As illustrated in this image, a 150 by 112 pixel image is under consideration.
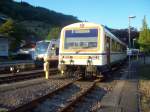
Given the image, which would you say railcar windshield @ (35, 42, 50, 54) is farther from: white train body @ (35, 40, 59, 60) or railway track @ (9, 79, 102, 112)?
railway track @ (9, 79, 102, 112)

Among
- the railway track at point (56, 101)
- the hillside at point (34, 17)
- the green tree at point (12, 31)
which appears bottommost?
the railway track at point (56, 101)

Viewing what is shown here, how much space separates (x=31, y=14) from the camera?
15962cm

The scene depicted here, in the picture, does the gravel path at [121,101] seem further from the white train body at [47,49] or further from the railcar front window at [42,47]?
the railcar front window at [42,47]

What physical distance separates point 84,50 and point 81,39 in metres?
0.74

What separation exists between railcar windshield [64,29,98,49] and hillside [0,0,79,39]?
10252cm

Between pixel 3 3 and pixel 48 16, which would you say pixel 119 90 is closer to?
pixel 3 3

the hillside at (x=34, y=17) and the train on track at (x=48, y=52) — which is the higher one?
the hillside at (x=34, y=17)

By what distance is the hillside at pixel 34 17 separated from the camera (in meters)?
133

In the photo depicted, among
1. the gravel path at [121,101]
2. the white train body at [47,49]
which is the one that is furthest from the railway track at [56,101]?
the white train body at [47,49]

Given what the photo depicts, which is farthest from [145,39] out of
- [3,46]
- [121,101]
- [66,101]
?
[66,101]

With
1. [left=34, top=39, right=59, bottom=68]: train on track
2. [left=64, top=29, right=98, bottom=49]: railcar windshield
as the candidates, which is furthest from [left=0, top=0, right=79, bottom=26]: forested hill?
[left=64, top=29, right=98, bottom=49]: railcar windshield

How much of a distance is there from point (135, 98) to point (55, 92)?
3.13 metres

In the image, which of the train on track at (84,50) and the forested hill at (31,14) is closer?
the train on track at (84,50)

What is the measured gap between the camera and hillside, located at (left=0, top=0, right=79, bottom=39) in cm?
13327
